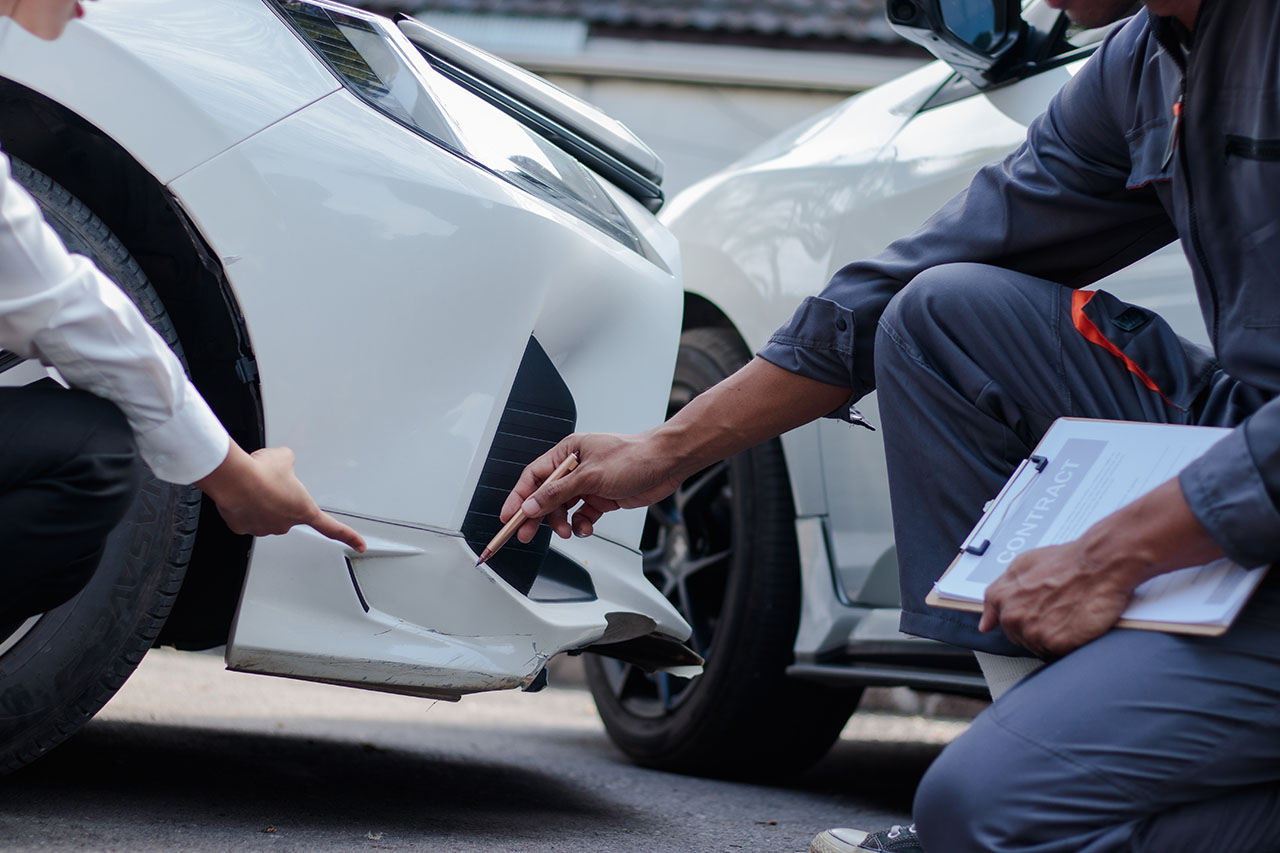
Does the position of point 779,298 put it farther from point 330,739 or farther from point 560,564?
point 330,739

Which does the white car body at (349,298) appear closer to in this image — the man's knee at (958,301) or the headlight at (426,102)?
the headlight at (426,102)

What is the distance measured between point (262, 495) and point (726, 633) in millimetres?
1194

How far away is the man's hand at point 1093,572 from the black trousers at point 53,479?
32.6 inches

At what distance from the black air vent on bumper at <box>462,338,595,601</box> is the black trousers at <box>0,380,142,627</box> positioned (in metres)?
0.47

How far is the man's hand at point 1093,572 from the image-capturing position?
1143mm

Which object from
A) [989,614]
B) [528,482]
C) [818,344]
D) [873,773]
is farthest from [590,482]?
[873,773]

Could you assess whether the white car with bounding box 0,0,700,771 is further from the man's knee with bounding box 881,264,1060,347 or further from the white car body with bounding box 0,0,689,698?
the man's knee with bounding box 881,264,1060,347

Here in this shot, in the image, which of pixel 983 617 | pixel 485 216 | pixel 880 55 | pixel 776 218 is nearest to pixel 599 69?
pixel 880 55

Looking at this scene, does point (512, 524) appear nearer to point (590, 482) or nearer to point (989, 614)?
point (590, 482)

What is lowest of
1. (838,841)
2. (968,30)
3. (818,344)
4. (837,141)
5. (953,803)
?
(838,841)

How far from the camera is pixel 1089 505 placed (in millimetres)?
1261

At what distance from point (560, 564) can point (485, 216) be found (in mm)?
469

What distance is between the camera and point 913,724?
410 cm

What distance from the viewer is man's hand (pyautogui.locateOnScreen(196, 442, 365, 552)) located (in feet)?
4.24
